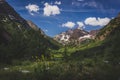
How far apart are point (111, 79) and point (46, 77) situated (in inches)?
176

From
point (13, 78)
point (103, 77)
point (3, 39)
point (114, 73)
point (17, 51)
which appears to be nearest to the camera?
point (13, 78)

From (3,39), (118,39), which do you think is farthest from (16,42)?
(118,39)

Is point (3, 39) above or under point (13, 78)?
above

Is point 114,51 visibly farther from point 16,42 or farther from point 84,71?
point 16,42

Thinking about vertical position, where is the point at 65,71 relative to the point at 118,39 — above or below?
below

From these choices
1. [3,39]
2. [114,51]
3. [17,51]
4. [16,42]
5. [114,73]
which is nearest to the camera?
[114,73]

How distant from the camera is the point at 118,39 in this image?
43531 mm

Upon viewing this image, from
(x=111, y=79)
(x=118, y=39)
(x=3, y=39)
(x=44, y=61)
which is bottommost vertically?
(x=111, y=79)

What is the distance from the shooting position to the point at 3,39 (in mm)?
96375

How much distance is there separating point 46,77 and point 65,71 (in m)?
2.37

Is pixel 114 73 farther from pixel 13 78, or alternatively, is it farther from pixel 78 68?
pixel 13 78

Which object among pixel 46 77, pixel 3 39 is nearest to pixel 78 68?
pixel 46 77

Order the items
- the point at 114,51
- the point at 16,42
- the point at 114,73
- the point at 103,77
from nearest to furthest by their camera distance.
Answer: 1. the point at 103,77
2. the point at 114,73
3. the point at 114,51
4. the point at 16,42

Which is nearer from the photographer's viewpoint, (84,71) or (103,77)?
(103,77)
